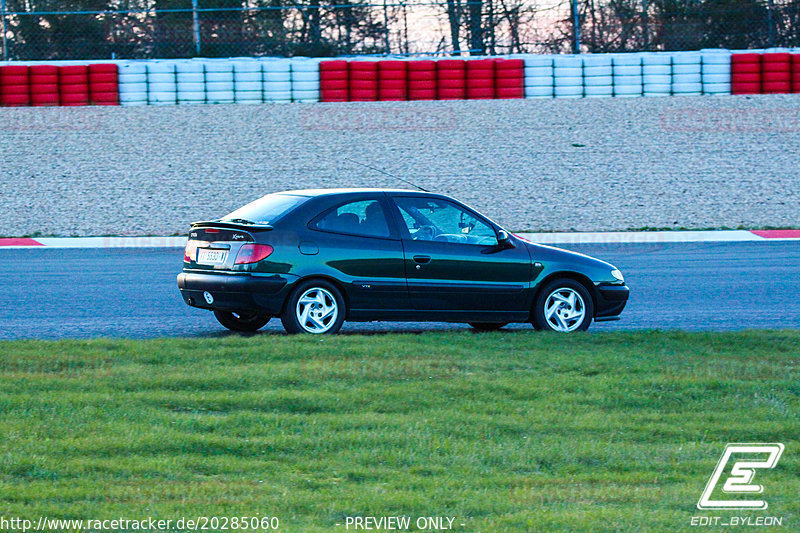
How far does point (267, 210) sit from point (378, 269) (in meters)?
1.13

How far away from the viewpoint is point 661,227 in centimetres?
2086

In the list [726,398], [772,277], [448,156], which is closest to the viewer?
[726,398]

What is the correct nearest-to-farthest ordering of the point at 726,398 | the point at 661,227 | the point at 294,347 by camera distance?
the point at 726,398
the point at 294,347
the point at 661,227

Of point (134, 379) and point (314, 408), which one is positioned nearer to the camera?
point (314, 408)

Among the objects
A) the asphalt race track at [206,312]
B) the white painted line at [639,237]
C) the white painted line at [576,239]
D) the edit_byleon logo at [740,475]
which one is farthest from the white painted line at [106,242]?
the edit_byleon logo at [740,475]

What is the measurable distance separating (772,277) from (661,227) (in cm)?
669

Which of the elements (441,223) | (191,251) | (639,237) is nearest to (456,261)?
(441,223)

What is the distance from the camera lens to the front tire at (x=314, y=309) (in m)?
9.07

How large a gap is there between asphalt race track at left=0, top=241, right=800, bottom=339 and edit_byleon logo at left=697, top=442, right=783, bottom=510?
4765mm

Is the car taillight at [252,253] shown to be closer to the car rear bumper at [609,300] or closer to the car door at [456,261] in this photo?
the car door at [456,261]

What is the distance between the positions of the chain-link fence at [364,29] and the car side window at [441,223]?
2105cm

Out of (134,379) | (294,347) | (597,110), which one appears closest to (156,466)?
(134,379)

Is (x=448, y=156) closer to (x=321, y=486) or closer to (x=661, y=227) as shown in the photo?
(x=661, y=227)

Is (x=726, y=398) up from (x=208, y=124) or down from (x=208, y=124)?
down
